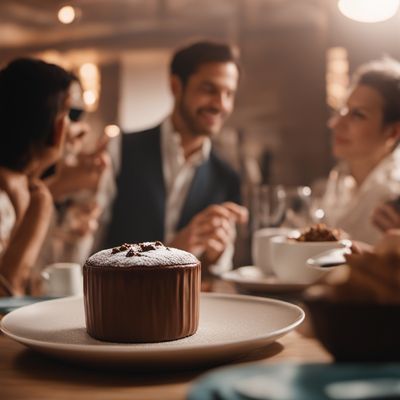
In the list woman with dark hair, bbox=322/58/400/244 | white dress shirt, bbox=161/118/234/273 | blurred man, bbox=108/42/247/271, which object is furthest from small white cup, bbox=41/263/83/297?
white dress shirt, bbox=161/118/234/273

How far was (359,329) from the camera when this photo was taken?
1.59 feet

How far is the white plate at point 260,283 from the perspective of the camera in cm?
132

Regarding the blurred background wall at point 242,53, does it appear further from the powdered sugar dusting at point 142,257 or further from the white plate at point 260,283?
the powdered sugar dusting at point 142,257

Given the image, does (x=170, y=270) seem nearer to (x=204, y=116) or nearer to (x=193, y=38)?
(x=204, y=116)

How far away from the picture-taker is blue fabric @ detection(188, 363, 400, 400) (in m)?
0.42

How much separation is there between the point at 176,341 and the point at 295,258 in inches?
23.4

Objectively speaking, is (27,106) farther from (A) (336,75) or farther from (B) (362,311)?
(A) (336,75)

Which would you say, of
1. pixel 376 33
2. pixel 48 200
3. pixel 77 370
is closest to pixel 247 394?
pixel 77 370

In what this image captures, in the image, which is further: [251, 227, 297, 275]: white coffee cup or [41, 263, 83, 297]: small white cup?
[251, 227, 297, 275]: white coffee cup

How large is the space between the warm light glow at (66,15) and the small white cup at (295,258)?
4.56 m

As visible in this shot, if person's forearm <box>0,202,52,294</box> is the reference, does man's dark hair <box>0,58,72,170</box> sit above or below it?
above

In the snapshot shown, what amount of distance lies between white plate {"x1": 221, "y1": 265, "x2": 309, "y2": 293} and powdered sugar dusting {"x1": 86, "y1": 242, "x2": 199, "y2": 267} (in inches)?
22.0

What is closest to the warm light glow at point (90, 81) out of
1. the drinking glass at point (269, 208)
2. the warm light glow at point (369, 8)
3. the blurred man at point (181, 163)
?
the blurred man at point (181, 163)

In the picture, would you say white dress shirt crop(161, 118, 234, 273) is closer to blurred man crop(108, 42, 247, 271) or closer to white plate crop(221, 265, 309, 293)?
blurred man crop(108, 42, 247, 271)
